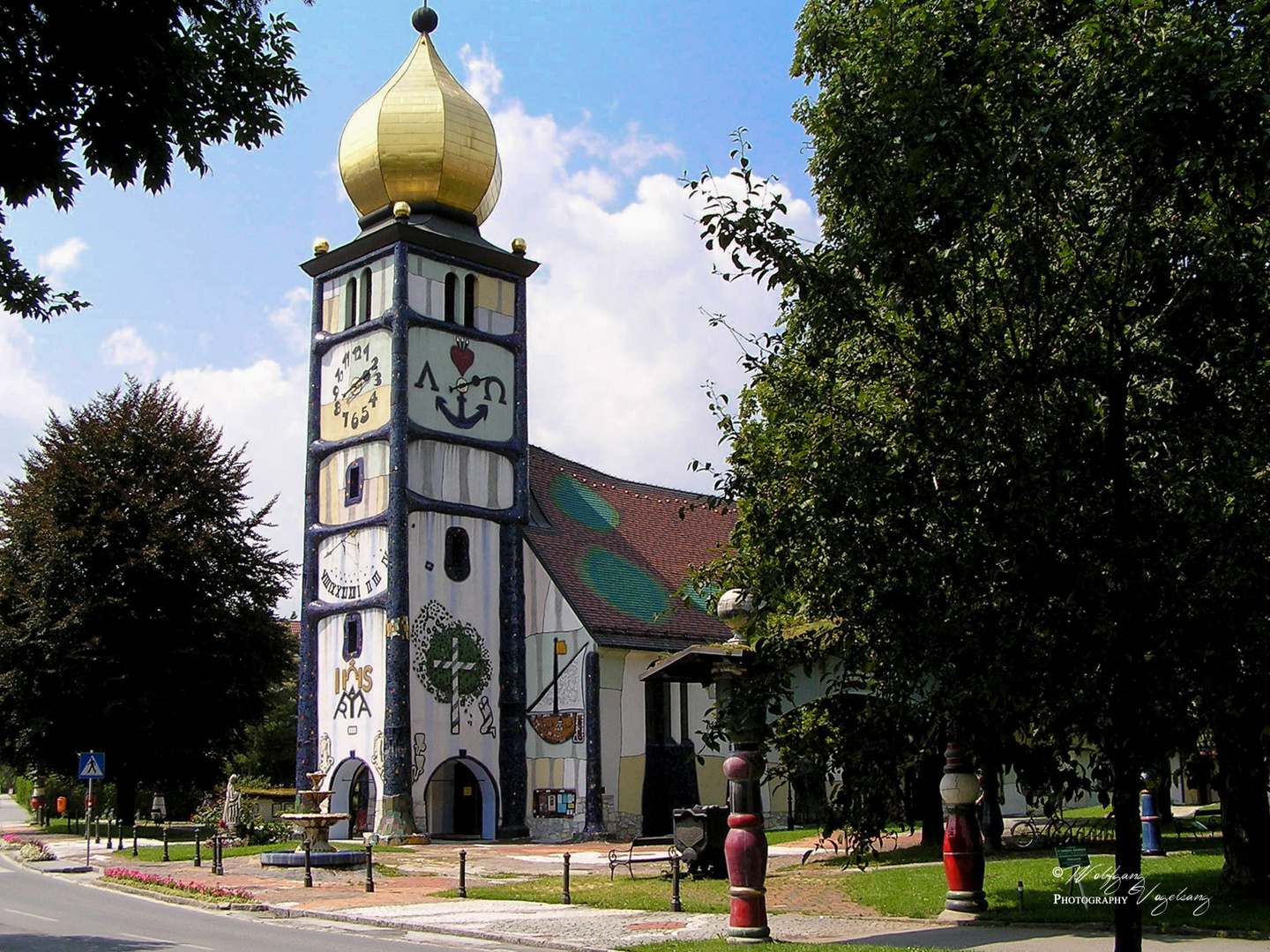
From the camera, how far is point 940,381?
799cm

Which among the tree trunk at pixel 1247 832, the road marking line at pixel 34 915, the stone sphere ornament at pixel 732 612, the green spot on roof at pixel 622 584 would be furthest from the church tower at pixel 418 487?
the tree trunk at pixel 1247 832

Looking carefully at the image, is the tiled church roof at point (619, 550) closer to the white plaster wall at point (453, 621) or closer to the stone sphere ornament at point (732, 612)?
the white plaster wall at point (453, 621)

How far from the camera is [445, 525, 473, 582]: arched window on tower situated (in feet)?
107

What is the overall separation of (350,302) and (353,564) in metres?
7.06

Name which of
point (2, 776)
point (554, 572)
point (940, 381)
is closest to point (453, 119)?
point (554, 572)

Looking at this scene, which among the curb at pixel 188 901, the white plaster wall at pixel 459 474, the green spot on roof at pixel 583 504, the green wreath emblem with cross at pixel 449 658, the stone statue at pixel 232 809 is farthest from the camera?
the green spot on roof at pixel 583 504

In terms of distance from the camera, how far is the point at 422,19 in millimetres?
37250

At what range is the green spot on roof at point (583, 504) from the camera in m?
36.9

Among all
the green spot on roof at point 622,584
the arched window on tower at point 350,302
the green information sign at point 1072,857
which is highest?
the arched window on tower at point 350,302

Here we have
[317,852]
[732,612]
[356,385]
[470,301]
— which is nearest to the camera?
[732,612]

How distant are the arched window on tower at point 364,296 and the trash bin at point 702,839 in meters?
18.3

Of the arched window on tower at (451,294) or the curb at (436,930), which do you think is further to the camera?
the arched window on tower at (451,294)

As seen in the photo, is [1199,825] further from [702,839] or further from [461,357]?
[461,357]

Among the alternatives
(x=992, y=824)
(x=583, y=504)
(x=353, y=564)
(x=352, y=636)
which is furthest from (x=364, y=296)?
(x=992, y=824)
